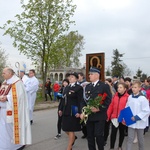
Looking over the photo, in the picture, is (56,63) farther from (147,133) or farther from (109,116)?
(109,116)

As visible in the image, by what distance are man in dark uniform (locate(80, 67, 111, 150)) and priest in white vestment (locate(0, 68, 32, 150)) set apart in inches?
48.6

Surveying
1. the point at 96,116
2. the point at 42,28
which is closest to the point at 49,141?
the point at 96,116

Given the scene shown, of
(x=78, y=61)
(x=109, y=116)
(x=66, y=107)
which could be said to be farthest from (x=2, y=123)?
(x=78, y=61)

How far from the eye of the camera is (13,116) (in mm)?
5336

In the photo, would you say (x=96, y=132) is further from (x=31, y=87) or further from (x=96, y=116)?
(x=31, y=87)

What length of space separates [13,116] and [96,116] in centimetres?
167

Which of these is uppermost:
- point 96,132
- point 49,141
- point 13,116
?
point 13,116

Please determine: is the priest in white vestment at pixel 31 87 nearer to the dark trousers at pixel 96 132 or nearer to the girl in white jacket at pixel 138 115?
the dark trousers at pixel 96 132

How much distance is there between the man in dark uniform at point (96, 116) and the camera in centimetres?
505

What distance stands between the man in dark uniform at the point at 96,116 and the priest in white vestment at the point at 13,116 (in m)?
1.23

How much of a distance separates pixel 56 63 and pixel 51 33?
2.66m

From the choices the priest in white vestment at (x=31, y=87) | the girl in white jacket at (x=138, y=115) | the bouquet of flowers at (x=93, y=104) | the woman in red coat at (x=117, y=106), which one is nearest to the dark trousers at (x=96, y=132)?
the bouquet of flowers at (x=93, y=104)

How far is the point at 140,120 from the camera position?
5293 mm

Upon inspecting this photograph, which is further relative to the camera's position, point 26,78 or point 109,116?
point 26,78
